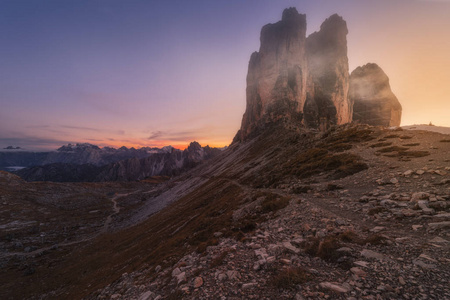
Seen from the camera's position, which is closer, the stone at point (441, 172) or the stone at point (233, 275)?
the stone at point (233, 275)

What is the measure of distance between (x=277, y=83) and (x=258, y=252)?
397 feet

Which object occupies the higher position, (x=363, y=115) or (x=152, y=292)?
(x=363, y=115)

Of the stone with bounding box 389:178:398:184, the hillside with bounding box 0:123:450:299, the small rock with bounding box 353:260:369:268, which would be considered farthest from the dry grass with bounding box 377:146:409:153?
the small rock with bounding box 353:260:369:268

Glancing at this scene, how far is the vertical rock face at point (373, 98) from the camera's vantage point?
497 ft

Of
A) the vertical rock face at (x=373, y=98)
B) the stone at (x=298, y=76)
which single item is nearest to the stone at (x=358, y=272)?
the stone at (x=298, y=76)

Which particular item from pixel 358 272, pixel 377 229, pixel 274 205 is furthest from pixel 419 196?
pixel 274 205

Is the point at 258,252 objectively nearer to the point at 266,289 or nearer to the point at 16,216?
the point at 266,289

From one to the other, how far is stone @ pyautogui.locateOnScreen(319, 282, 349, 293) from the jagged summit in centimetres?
10387

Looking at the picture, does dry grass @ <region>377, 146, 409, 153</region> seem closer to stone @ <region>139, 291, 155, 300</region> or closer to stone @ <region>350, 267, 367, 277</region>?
stone @ <region>350, 267, 367, 277</region>

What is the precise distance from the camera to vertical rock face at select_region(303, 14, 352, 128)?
128 meters

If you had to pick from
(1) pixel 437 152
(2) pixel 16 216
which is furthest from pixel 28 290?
(2) pixel 16 216

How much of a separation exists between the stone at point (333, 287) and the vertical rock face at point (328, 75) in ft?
438

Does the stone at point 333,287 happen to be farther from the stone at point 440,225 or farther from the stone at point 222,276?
the stone at point 440,225

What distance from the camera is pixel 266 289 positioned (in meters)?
6.59
